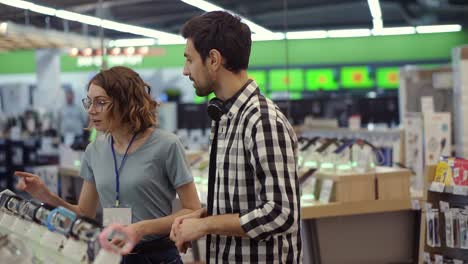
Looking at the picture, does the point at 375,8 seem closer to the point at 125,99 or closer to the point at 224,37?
the point at 125,99

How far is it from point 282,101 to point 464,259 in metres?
4.87

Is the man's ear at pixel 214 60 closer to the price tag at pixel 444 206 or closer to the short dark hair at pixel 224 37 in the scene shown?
the short dark hair at pixel 224 37

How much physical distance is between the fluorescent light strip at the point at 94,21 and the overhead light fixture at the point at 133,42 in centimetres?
6

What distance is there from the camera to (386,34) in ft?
48.5

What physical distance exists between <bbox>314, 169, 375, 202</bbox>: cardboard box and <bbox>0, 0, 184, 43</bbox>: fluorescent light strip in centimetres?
150

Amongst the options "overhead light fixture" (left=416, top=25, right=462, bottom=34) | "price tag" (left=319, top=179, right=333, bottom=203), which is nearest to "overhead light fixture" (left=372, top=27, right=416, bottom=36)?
"overhead light fixture" (left=416, top=25, right=462, bottom=34)

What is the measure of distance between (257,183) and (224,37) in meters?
0.42

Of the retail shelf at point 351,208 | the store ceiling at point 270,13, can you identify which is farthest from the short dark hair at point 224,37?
the retail shelf at point 351,208

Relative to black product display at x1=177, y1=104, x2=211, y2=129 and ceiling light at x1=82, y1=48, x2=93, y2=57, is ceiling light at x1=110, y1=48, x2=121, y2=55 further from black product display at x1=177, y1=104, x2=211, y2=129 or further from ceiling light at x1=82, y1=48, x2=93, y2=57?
black product display at x1=177, y1=104, x2=211, y2=129

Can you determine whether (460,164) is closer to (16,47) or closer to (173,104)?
Result: (16,47)

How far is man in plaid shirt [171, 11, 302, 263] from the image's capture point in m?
1.97

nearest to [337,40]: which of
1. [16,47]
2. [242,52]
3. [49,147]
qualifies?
[49,147]

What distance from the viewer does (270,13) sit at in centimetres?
904

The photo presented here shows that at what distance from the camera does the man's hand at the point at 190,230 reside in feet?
6.55
